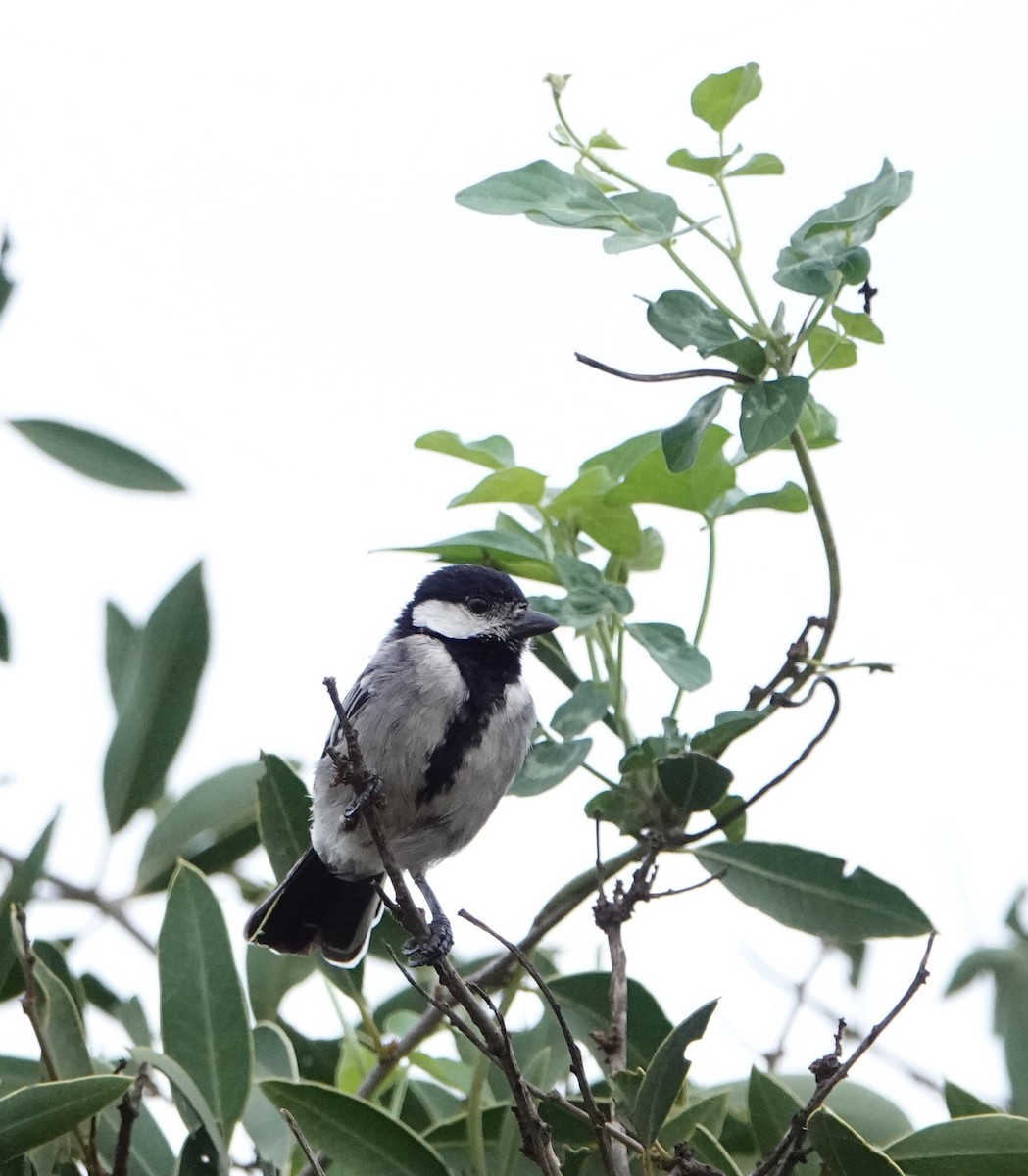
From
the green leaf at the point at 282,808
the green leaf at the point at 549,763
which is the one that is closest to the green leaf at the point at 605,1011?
the green leaf at the point at 549,763

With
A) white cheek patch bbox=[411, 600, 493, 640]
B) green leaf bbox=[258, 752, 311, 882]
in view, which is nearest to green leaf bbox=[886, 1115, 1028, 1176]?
green leaf bbox=[258, 752, 311, 882]

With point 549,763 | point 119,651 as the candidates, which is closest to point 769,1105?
point 549,763

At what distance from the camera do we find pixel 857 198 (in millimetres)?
2502

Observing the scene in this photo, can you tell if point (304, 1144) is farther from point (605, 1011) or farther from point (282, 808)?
point (282, 808)

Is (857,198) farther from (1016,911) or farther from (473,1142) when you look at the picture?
(1016,911)

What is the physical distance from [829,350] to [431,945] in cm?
125

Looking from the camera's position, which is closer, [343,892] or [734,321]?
[734,321]

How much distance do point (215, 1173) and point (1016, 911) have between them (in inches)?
82.2

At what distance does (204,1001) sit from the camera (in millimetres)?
2768

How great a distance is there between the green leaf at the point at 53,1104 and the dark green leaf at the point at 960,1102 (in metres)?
1.41

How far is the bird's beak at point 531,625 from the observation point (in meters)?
3.59

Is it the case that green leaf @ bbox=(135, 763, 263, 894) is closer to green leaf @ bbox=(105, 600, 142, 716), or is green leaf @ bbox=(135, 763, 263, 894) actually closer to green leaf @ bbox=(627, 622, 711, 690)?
green leaf @ bbox=(105, 600, 142, 716)

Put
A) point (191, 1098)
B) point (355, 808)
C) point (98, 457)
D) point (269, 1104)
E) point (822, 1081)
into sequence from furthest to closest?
point (98, 457)
point (355, 808)
point (269, 1104)
point (191, 1098)
point (822, 1081)

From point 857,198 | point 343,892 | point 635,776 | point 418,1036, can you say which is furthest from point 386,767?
point 857,198
